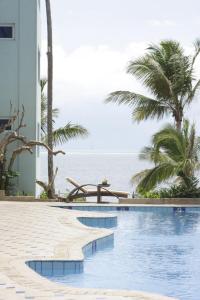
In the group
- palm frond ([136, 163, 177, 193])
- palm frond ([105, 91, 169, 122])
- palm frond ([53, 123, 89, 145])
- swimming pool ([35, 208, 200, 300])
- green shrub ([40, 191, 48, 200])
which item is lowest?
swimming pool ([35, 208, 200, 300])

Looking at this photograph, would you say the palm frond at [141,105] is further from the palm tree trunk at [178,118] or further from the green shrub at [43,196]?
the green shrub at [43,196]

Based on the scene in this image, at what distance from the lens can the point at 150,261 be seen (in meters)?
11.1

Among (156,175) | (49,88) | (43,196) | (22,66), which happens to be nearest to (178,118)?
(156,175)

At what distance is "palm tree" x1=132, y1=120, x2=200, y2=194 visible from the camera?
62.9ft

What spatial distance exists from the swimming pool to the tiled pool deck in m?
0.38

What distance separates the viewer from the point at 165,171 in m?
19.1

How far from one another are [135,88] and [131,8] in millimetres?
5023

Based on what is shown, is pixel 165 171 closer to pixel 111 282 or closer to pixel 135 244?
A: pixel 135 244

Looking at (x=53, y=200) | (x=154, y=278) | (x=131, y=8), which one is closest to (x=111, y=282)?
(x=154, y=278)

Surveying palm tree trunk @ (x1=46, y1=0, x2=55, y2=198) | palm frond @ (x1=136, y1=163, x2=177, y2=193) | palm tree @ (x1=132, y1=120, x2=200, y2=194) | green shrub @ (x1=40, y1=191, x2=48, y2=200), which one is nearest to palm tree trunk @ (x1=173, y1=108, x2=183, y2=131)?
palm tree @ (x1=132, y1=120, x2=200, y2=194)

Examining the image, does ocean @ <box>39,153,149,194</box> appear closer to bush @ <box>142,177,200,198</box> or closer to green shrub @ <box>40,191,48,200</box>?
green shrub @ <box>40,191,48,200</box>

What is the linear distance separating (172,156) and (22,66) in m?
5.08

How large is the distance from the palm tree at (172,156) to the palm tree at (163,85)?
1.98 meters

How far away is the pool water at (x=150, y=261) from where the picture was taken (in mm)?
9312
